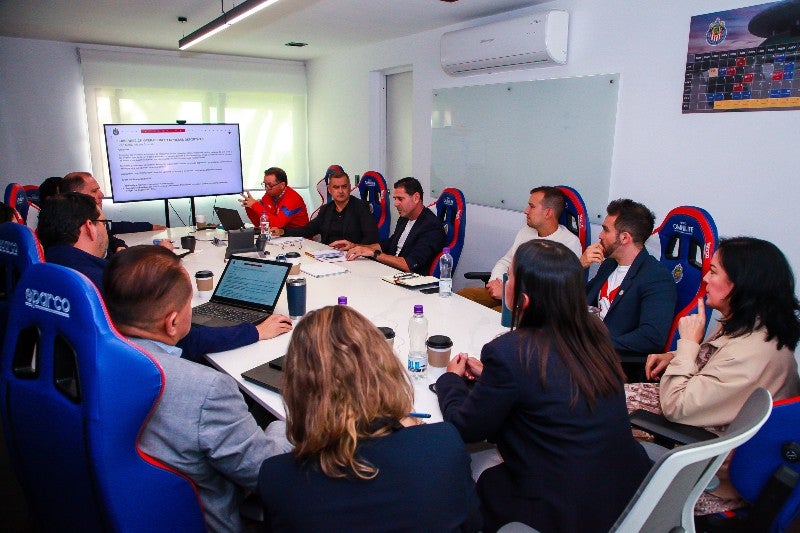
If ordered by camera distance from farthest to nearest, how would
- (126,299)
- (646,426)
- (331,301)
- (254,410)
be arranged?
1. (331,301)
2. (254,410)
3. (646,426)
4. (126,299)

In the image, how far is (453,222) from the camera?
4.04 meters

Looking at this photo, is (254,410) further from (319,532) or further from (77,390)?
(319,532)

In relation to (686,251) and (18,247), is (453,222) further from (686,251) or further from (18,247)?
(18,247)

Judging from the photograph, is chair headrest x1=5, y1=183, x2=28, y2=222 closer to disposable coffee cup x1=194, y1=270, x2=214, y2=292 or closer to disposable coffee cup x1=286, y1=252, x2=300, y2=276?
disposable coffee cup x1=194, y1=270, x2=214, y2=292

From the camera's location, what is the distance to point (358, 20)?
16.3 ft

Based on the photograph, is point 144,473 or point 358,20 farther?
point 358,20

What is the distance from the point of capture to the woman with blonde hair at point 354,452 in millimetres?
985

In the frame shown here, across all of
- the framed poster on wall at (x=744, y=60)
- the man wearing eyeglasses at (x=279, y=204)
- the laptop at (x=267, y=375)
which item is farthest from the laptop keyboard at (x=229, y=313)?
the framed poster on wall at (x=744, y=60)

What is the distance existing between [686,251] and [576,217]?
3.21 feet

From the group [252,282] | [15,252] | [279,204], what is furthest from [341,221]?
[15,252]

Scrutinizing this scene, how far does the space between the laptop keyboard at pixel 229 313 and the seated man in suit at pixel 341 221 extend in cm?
212

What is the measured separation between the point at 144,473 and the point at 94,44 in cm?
667

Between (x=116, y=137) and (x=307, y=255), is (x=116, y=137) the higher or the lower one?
the higher one

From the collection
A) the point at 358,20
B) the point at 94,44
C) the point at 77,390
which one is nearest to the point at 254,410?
the point at 77,390
